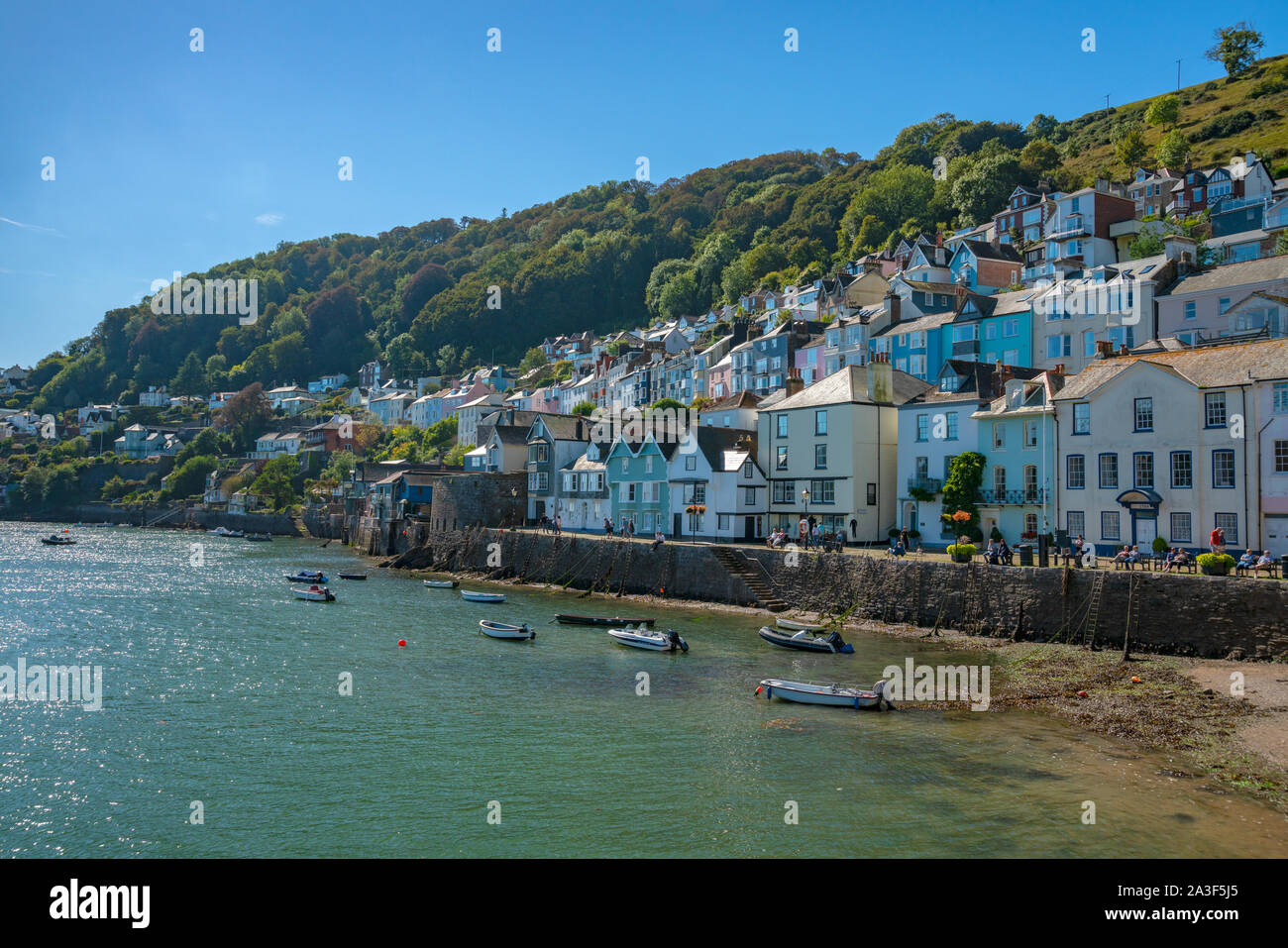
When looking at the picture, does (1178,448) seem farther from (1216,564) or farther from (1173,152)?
(1173,152)

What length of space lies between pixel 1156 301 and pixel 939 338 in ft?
49.8

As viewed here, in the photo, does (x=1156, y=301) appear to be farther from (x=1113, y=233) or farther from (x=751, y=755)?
(x=751, y=755)

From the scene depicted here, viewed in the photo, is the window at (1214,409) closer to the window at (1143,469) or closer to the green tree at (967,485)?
the window at (1143,469)

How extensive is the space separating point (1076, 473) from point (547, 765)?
3121 centimetres

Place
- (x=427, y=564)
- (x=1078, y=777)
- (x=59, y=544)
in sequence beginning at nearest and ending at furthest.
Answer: (x=1078, y=777)
(x=427, y=564)
(x=59, y=544)

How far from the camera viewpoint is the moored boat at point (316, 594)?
180ft

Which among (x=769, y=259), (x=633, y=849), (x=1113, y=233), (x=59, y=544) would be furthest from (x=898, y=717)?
(x=769, y=259)

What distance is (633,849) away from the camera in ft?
58.5

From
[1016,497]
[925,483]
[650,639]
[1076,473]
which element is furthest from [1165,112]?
[650,639]

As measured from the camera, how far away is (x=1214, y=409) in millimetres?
36719

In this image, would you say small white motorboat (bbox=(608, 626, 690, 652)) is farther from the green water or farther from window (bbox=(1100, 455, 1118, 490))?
window (bbox=(1100, 455, 1118, 490))
